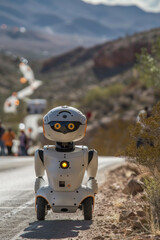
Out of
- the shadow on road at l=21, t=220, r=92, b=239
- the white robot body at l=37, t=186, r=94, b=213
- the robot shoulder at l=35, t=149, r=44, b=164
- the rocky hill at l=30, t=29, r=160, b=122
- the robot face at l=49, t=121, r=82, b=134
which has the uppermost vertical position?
the rocky hill at l=30, t=29, r=160, b=122

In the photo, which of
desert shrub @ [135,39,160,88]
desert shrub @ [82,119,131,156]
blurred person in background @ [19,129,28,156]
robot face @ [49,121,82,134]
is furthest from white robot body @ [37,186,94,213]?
desert shrub @ [82,119,131,156]

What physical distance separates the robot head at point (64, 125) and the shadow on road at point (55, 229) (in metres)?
1.25

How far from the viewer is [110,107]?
60469 mm

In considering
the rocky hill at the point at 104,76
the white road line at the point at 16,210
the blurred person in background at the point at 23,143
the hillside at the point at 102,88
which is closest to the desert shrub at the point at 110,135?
the hillside at the point at 102,88

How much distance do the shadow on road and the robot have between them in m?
0.19

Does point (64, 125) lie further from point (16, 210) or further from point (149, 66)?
point (149, 66)

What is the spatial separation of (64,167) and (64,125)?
25.1 inches

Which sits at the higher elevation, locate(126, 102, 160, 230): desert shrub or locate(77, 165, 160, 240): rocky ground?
locate(126, 102, 160, 230): desert shrub

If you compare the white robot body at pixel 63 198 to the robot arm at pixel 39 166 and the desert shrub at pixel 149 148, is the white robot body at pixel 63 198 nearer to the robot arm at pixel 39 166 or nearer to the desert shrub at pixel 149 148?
the robot arm at pixel 39 166

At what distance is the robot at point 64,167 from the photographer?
7.27m

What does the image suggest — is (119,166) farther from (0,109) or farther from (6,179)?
(0,109)

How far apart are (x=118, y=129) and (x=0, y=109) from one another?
59.5 meters

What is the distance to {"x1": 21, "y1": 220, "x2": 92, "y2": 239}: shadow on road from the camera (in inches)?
248

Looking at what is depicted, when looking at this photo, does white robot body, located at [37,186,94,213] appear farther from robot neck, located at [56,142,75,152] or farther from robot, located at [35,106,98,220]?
robot neck, located at [56,142,75,152]
